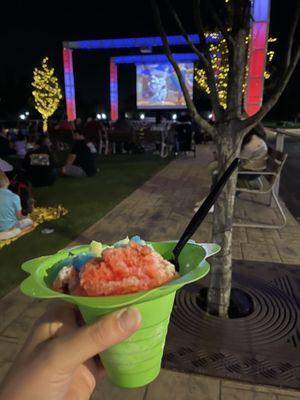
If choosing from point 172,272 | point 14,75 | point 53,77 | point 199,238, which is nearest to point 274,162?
point 199,238

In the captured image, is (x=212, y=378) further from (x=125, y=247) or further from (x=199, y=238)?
(x=199, y=238)

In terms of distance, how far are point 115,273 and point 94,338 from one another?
0.19m

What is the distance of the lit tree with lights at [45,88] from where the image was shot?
30.2 m

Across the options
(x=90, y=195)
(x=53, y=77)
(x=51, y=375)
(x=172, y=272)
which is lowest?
(x=90, y=195)

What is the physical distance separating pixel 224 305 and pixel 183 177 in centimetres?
672

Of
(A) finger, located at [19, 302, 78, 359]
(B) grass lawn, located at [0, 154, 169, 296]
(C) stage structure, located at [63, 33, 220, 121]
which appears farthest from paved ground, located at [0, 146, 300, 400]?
(C) stage structure, located at [63, 33, 220, 121]

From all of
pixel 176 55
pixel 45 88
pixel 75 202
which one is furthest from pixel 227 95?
pixel 45 88

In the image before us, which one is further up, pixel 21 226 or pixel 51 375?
pixel 51 375

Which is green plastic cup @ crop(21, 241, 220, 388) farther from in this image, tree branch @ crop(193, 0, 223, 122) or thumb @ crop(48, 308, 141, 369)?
tree branch @ crop(193, 0, 223, 122)

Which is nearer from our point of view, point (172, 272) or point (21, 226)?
point (172, 272)

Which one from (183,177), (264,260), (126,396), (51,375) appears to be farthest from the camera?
(183,177)

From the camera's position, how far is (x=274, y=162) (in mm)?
5156

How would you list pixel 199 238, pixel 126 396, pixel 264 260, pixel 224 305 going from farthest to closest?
1. pixel 199 238
2. pixel 264 260
3. pixel 224 305
4. pixel 126 396

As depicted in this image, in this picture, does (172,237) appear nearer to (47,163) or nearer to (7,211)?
(7,211)
